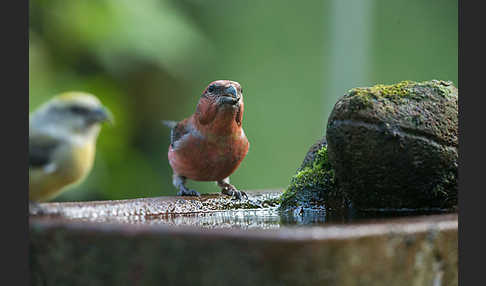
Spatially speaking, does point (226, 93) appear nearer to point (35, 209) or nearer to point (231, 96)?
point (231, 96)

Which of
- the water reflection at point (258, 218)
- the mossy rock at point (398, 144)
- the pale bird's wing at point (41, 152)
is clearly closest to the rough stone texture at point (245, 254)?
the pale bird's wing at point (41, 152)

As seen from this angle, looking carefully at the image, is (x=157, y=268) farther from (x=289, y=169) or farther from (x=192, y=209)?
(x=289, y=169)

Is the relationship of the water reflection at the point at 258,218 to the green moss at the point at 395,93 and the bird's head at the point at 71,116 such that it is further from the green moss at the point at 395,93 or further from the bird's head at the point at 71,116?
the green moss at the point at 395,93

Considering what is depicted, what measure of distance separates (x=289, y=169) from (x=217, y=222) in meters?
4.01

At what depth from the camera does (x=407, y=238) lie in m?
2.64

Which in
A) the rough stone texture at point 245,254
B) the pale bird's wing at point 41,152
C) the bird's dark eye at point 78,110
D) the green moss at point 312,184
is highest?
the bird's dark eye at point 78,110

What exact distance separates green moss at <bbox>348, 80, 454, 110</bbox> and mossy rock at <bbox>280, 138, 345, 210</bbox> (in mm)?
768

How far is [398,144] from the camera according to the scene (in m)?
3.35

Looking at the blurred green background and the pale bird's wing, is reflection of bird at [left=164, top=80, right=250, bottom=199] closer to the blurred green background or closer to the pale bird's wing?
the blurred green background

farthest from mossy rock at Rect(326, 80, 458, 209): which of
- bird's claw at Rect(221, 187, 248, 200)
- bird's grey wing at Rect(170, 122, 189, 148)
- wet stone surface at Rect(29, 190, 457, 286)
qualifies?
bird's grey wing at Rect(170, 122, 189, 148)

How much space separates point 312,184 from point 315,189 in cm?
4

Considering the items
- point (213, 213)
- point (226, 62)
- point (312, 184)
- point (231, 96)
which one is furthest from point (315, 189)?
point (226, 62)

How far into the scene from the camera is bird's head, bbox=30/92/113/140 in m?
3.00

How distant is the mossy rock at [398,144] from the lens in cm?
336
